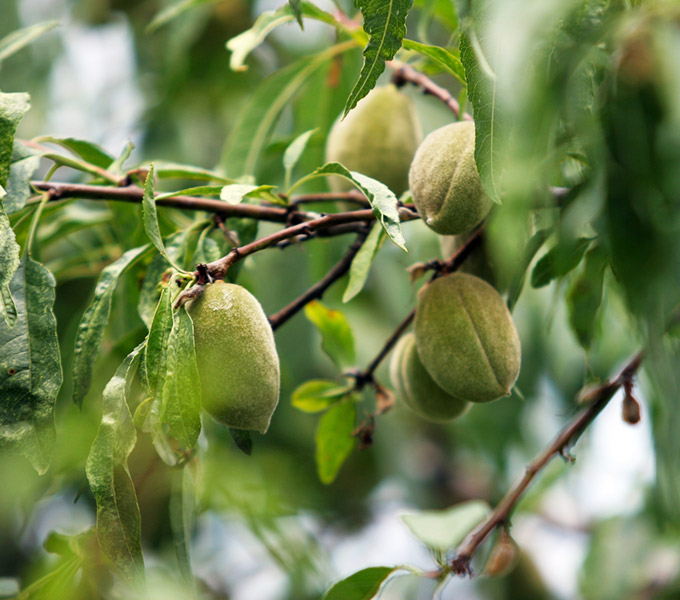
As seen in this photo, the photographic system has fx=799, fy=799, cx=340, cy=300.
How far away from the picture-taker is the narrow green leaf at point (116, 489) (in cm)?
63

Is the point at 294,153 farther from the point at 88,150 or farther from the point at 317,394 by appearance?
the point at 317,394

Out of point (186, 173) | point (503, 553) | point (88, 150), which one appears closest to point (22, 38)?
point (88, 150)

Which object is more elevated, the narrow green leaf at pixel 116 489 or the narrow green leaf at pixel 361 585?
the narrow green leaf at pixel 116 489

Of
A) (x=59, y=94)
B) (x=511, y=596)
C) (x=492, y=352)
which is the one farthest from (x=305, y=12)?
(x=511, y=596)

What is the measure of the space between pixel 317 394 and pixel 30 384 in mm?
490

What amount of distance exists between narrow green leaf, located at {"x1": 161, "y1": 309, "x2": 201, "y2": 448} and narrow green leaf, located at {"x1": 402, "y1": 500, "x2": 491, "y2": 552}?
0.54 metres

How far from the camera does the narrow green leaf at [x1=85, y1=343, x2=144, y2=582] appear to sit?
63 cm

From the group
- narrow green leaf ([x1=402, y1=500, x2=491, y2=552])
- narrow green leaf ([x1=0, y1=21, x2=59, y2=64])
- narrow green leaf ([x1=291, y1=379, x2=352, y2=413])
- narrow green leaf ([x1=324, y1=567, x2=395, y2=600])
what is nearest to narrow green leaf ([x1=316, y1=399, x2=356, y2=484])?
narrow green leaf ([x1=291, y1=379, x2=352, y2=413])

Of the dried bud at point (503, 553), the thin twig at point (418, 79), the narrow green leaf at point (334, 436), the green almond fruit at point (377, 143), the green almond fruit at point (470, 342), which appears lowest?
the dried bud at point (503, 553)

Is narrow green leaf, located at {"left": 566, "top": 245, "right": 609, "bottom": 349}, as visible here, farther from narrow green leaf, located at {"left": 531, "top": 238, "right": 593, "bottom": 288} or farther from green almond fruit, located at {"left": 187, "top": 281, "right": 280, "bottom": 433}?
green almond fruit, located at {"left": 187, "top": 281, "right": 280, "bottom": 433}

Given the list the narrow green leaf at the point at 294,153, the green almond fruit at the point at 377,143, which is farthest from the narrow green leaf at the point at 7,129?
the green almond fruit at the point at 377,143

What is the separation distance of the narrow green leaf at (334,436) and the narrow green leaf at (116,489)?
1.73 ft

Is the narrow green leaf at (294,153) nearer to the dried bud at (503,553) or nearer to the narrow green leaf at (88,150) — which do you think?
the narrow green leaf at (88,150)

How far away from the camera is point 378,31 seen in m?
0.70
